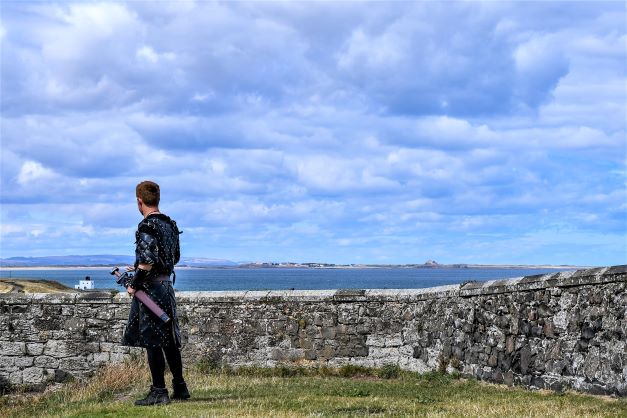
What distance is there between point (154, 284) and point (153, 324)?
419 mm

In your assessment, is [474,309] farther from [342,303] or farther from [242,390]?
[242,390]

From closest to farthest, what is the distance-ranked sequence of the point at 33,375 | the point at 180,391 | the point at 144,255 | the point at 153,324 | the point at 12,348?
the point at 144,255, the point at 153,324, the point at 180,391, the point at 33,375, the point at 12,348

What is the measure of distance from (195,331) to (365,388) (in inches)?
184

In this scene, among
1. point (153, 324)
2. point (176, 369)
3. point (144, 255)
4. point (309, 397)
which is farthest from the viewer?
point (309, 397)

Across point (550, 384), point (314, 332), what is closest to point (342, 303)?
point (314, 332)

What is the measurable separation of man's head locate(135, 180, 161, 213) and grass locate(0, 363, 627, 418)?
213 centimetres

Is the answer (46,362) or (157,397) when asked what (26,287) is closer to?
(46,362)

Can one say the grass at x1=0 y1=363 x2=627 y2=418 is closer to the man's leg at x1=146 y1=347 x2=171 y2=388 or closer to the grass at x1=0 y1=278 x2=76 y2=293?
the man's leg at x1=146 y1=347 x2=171 y2=388

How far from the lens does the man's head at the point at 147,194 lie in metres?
9.32

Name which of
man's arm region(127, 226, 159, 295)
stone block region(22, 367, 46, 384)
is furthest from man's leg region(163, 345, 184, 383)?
stone block region(22, 367, 46, 384)

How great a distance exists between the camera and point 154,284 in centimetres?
930

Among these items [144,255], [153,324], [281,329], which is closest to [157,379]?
[153,324]

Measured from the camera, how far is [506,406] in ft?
30.9

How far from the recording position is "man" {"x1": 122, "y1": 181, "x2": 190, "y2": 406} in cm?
919
